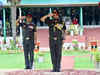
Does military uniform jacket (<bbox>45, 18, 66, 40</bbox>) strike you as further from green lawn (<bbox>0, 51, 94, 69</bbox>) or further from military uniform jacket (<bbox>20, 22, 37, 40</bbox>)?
green lawn (<bbox>0, 51, 94, 69</bbox>)

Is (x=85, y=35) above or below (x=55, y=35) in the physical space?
below

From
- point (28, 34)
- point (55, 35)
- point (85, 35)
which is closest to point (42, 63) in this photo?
point (28, 34)

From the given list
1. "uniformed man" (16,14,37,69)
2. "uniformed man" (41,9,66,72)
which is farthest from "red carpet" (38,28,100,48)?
"uniformed man" (41,9,66,72)

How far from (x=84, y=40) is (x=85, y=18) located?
4.25 m

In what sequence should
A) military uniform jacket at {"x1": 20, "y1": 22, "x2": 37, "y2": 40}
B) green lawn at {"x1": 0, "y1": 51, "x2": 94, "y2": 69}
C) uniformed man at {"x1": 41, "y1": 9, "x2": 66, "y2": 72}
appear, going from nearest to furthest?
uniformed man at {"x1": 41, "y1": 9, "x2": 66, "y2": 72}, military uniform jacket at {"x1": 20, "y1": 22, "x2": 37, "y2": 40}, green lawn at {"x1": 0, "y1": 51, "x2": 94, "y2": 69}

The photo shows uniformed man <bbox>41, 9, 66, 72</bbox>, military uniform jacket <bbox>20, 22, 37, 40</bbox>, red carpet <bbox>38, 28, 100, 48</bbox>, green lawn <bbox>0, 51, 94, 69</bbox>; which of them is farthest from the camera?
red carpet <bbox>38, 28, 100, 48</bbox>

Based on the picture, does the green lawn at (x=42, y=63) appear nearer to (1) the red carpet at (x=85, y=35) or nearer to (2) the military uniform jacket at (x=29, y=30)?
(2) the military uniform jacket at (x=29, y=30)

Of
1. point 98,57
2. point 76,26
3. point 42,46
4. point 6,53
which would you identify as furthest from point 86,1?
point 98,57

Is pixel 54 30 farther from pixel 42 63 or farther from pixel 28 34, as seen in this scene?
pixel 42 63

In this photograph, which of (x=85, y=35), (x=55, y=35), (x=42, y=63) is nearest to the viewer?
(x=55, y=35)

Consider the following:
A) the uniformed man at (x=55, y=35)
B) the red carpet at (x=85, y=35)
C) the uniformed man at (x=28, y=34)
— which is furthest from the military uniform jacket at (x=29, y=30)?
the red carpet at (x=85, y=35)

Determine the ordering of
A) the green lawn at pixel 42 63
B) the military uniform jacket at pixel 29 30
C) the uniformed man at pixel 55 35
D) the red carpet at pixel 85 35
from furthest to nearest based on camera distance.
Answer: the red carpet at pixel 85 35
the green lawn at pixel 42 63
the military uniform jacket at pixel 29 30
the uniformed man at pixel 55 35

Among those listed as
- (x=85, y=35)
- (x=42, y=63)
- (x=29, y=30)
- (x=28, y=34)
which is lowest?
(x=42, y=63)

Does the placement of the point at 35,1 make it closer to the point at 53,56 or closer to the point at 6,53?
the point at 6,53
